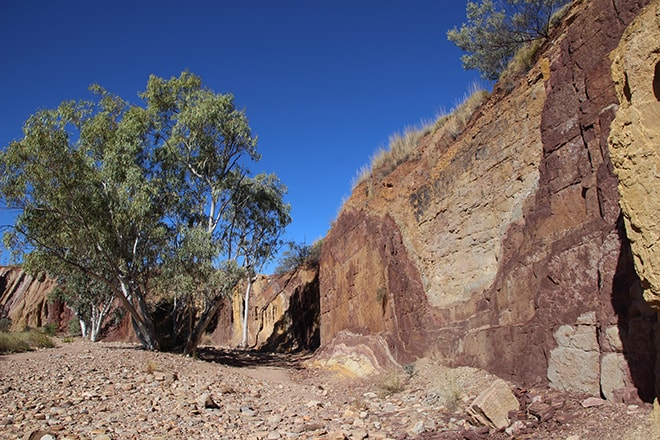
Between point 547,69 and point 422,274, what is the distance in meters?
5.11

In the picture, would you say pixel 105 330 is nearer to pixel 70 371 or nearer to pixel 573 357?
pixel 70 371

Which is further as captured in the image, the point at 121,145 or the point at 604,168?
the point at 121,145

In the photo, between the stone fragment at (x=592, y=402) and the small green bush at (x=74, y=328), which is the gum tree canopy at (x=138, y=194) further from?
the small green bush at (x=74, y=328)

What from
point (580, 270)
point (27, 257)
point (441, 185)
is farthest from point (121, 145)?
point (580, 270)

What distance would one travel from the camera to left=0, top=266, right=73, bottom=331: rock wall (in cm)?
3725

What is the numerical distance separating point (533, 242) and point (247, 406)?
7.03m

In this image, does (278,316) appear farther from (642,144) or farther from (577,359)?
(642,144)

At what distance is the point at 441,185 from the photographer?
424 inches

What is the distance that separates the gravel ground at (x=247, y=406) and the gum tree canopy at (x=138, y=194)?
3.25m

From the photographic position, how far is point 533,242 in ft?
24.5

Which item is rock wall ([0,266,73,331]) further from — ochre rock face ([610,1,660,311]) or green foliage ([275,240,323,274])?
ochre rock face ([610,1,660,311])

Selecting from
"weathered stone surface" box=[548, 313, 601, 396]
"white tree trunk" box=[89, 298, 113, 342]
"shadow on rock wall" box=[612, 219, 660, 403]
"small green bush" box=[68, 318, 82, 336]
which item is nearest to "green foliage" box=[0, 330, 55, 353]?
"white tree trunk" box=[89, 298, 113, 342]

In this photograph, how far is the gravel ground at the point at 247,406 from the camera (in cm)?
590

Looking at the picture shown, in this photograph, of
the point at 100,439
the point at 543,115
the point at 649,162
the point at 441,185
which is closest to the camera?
the point at 649,162
